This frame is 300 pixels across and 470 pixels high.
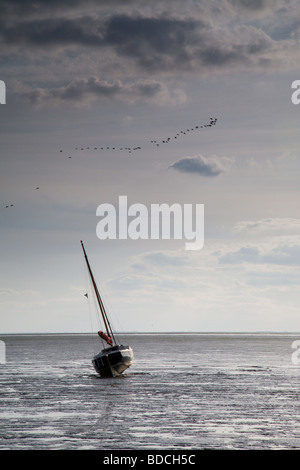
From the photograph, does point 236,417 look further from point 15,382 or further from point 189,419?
point 15,382

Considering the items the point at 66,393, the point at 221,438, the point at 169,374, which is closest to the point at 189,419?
the point at 221,438

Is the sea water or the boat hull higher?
the boat hull

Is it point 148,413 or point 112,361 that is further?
point 112,361

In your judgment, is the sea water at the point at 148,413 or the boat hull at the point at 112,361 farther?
the boat hull at the point at 112,361

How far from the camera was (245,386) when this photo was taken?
82.1 metres

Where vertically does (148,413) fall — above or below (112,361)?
below

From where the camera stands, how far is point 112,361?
92062 mm

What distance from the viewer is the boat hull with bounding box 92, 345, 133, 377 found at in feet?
302

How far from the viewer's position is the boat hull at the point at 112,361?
302 feet

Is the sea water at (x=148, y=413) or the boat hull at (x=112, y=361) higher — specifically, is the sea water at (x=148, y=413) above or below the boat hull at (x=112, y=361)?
below

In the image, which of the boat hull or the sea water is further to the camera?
the boat hull

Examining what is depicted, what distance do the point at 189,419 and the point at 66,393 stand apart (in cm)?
2328

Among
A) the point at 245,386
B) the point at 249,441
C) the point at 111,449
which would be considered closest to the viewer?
the point at 111,449
